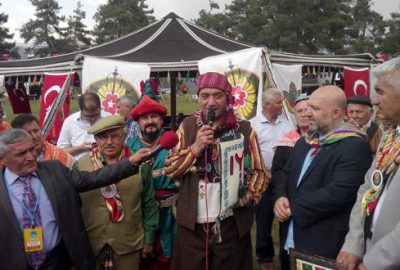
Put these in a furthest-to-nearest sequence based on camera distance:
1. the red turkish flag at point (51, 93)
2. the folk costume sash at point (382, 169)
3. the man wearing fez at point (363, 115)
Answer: the red turkish flag at point (51, 93)
the man wearing fez at point (363, 115)
the folk costume sash at point (382, 169)

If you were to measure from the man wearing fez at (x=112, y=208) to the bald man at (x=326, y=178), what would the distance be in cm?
102

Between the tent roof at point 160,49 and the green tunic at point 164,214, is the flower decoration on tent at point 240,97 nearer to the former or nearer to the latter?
the tent roof at point 160,49

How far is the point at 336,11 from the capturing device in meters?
42.8

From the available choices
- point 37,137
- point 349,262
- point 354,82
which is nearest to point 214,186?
point 349,262

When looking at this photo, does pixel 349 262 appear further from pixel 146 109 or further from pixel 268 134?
pixel 268 134

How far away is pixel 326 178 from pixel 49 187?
1693mm

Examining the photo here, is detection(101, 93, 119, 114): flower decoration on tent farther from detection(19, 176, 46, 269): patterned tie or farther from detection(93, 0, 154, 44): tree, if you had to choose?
detection(93, 0, 154, 44): tree

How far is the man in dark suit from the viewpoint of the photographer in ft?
7.46

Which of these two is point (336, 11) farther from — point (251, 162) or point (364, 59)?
point (251, 162)

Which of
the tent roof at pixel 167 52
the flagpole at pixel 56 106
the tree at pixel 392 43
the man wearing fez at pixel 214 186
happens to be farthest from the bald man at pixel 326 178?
the tree at pixel 392 43

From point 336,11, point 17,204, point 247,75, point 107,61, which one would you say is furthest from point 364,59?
point 336,11

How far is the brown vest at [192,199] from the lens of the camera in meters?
2.57

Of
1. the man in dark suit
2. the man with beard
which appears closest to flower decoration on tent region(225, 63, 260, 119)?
the man with beard

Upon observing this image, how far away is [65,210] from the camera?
242 cm
